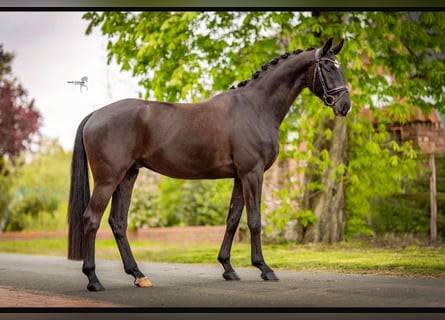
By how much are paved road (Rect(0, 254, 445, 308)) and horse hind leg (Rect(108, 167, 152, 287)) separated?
16cm

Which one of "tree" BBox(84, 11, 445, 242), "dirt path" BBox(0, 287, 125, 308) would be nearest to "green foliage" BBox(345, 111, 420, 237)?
"tree" BBox(84, 11, 445, 242)

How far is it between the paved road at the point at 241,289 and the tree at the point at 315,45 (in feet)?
9.82

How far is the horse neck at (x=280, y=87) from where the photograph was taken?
5.77 metres

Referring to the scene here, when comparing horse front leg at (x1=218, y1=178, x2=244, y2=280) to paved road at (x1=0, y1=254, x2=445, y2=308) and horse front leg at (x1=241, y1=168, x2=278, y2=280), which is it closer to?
paved road at (x1=0, y1=254, x2=445, y2=308)

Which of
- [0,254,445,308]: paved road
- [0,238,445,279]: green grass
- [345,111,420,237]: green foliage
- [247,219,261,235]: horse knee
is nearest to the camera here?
[0,254,445,308]: paved road

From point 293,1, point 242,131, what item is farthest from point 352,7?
point 242,131

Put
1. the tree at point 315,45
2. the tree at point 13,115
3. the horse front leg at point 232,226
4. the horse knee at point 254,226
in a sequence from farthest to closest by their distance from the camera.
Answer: the tree at point 13,115 < the tree at point 315,45 < the horse front leg at point 232,226 < the horse knee at point 254,226

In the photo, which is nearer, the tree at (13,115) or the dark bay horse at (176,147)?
the dark bay horse at (176,147)

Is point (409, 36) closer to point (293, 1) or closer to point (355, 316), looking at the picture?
point (293, 1)

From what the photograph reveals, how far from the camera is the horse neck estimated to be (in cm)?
577

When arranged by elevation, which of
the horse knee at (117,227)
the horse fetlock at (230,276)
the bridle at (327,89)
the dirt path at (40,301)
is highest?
the bridle at (327,89)

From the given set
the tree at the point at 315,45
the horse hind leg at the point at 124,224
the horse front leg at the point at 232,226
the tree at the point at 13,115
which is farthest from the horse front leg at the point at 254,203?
the tree at the point at 13,115

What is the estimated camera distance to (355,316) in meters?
4.82

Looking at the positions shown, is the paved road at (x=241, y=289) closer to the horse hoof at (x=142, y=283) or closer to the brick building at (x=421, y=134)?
the horse hoof at (x=142, y=283)
